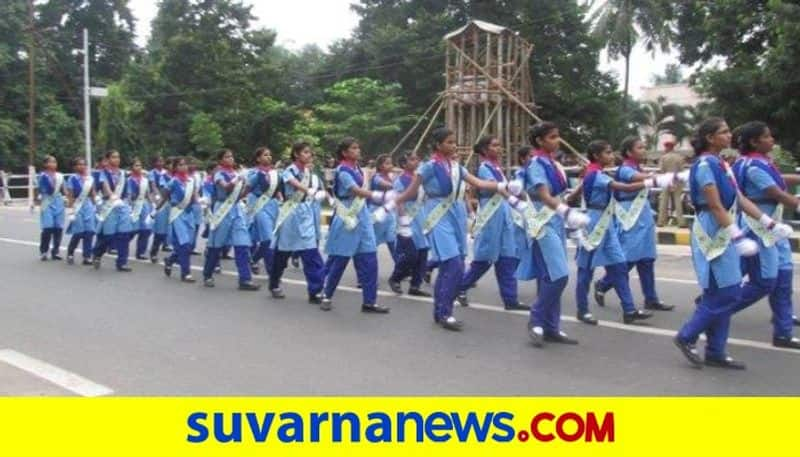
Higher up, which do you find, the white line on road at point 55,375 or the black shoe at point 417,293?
the black shoe at point 417,293

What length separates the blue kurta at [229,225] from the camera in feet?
31.3

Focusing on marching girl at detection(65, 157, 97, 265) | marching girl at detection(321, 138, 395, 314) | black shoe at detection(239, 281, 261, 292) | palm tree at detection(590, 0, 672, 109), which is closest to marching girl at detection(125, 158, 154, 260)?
marching girl at detection(65, 157, 97, 265)

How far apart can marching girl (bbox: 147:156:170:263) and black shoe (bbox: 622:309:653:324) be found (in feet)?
22.7

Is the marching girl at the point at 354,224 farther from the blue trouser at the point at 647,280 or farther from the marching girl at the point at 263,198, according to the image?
the blue trouser at the point at 647,280

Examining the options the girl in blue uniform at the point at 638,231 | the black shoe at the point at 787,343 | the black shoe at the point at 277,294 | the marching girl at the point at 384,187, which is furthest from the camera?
the marching girl at the point at 384,187

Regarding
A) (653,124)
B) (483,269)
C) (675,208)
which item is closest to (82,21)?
(653,124)

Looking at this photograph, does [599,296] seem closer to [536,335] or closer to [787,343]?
[536,335]

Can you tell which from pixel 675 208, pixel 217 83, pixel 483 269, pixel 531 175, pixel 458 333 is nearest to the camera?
Answer: pixel 531 175

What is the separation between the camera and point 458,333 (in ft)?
23.0

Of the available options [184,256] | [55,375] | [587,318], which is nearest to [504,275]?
[587,318]

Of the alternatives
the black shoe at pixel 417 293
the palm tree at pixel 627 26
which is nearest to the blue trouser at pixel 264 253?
the black shoe at pixel 417 293

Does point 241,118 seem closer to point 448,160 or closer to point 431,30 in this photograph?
point 431,30

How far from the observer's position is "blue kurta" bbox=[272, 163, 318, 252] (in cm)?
848

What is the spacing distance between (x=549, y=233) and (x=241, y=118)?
1161 inches
